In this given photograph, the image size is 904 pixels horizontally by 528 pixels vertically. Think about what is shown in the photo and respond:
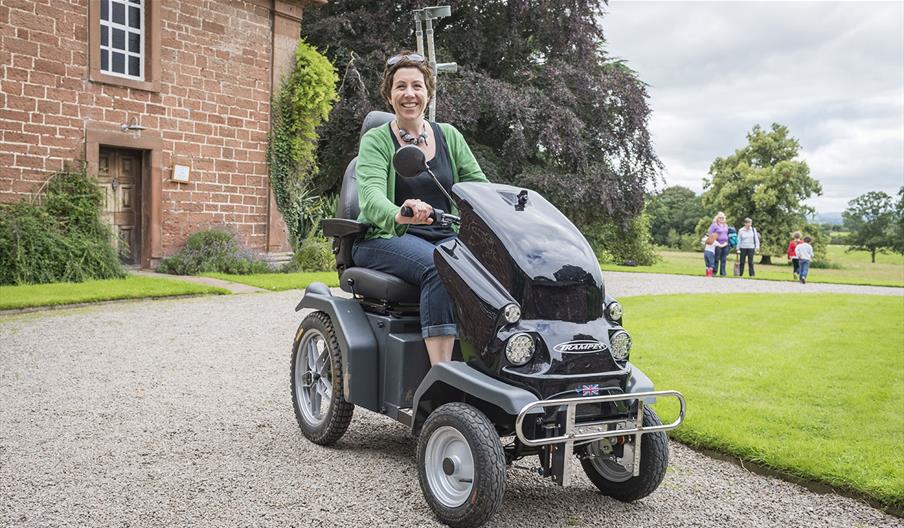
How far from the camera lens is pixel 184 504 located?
3.24 meters

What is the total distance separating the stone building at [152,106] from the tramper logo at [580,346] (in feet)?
36.1

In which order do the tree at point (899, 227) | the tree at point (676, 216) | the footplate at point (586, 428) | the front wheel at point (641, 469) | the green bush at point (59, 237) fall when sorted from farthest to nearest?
the tree at point (676, 216) → the tree at point (899, 227) → the green bush at point (59, 237) → the front wheel at point (641, 469) → the footplate at point (586, 428)

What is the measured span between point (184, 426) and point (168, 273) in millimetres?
9135

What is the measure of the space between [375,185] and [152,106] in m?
10.7

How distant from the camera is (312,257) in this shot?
600 inches

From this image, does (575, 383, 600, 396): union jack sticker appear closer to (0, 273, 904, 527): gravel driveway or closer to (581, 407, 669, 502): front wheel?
(581, 407, 669, 502): front wheel

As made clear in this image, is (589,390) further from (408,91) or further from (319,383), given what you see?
(319,383)

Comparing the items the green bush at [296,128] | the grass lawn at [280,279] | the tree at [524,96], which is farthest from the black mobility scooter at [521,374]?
the tree at [524,96]

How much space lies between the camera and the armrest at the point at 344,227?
3.85 m

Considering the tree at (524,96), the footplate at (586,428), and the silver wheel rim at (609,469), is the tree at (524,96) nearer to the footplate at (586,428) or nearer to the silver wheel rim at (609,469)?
the silver wheel rim at (609,469)

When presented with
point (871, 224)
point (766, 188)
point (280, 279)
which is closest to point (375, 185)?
point (280, 279)

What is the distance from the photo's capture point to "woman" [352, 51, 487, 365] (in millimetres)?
3580

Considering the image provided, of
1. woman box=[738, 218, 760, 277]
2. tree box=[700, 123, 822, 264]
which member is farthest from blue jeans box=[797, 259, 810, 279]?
tree box=[700, 123, 822, 264]

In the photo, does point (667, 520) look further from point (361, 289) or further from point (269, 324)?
point (269, 324)
